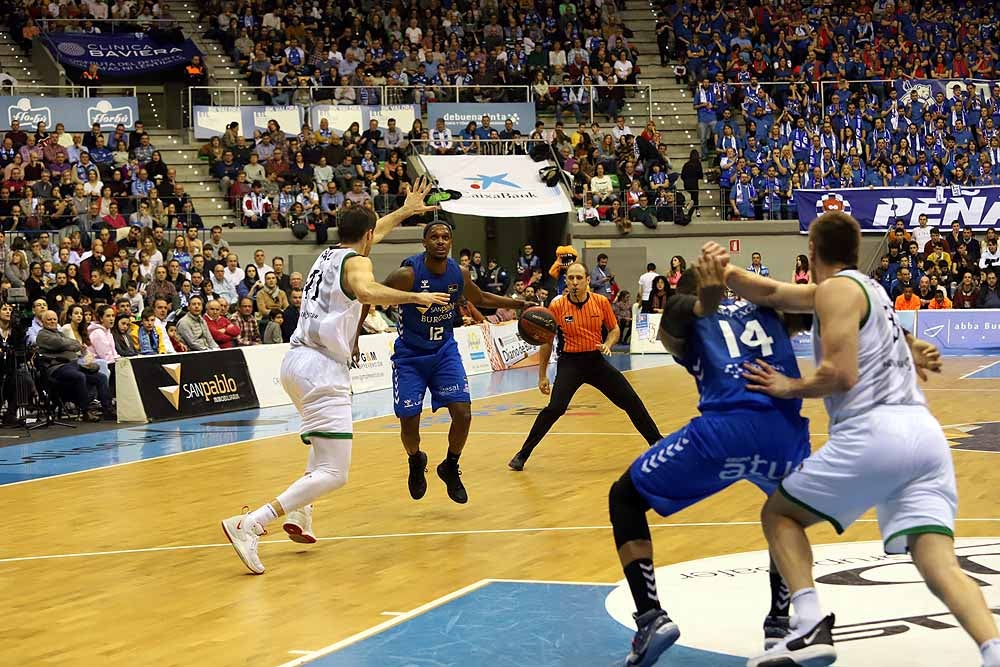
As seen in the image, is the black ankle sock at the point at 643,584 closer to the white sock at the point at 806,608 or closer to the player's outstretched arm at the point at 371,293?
the white sock at the point at 806,608

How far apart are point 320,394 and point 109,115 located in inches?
832

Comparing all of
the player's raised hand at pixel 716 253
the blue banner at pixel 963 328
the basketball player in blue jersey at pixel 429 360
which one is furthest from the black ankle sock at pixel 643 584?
the blue banner at pixel 963 328

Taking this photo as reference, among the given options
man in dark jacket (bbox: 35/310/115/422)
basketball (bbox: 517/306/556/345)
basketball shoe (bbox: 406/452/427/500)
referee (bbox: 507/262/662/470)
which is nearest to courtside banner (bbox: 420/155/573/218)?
man in dark jacket (bbox: 35/310/115/422)

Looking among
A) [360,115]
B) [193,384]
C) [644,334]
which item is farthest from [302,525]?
[360,115]

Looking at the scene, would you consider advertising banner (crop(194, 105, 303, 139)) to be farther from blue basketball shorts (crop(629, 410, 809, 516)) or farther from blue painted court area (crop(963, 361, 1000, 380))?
blue basketball shorts (crop(629, 410, 809, 516))

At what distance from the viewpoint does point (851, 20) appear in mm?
36500

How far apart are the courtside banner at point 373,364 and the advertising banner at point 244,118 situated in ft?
29.0

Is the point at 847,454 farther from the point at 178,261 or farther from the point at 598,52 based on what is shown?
the point at 598,52

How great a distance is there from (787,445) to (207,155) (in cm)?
2441

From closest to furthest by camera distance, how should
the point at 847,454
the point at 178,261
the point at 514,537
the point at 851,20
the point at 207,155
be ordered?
the point at 847,454
the point at 514,537
the point at 178,261
the point at 207,155
the point at 851,20

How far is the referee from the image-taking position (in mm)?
11914

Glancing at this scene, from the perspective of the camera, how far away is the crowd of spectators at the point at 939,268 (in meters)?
27.2

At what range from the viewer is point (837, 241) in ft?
17.7

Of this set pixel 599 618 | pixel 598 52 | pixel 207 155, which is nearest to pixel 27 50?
pixel 207 155
